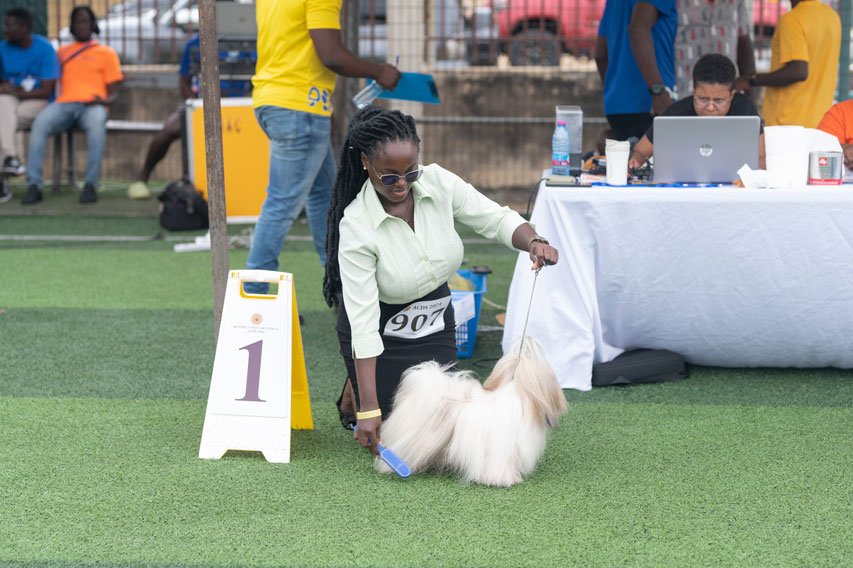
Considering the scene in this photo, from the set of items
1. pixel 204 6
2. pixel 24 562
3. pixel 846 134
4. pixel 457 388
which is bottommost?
pixel 24 562

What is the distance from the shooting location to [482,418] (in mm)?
3701

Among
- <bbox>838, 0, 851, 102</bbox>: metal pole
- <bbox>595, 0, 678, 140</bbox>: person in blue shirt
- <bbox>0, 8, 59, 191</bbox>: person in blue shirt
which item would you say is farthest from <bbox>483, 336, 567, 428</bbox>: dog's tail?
<bbox>0, 8, 59, 191</bbox>: person in blue shirt

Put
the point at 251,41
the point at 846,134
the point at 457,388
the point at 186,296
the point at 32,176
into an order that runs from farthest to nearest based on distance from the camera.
Answer: the point at 32,176 → the point at 251,41 → the point at 186,296 → the point at 846,134 → the point at 457,388

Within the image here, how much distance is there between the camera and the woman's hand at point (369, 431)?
152 inches

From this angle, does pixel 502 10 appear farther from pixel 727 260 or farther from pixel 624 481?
pixel 624 481

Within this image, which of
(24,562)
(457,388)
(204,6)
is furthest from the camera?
(204,6)

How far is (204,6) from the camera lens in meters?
4.73

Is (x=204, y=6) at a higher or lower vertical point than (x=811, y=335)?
higher

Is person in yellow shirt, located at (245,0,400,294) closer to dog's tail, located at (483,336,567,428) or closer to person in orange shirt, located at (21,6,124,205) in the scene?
dog's tail, located at (483,336,567,428)

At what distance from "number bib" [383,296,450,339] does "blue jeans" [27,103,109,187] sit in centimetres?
718

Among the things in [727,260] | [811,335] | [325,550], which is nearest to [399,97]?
[727,260]

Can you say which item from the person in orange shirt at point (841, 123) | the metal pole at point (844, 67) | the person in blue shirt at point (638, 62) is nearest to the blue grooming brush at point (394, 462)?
the person in orange shirt at point (841, 123)

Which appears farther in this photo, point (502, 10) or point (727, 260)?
point (502, 10)

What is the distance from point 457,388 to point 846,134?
2.94 m
